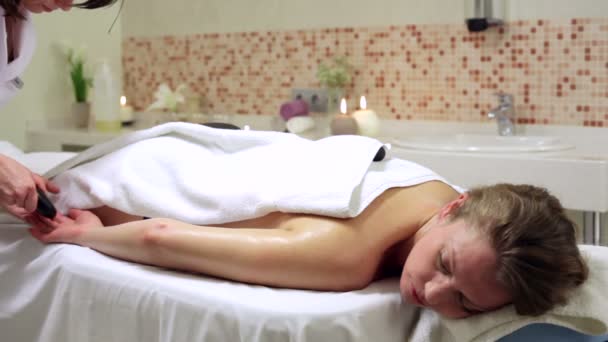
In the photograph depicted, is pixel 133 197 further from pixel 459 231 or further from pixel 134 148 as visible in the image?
pixel 459 231

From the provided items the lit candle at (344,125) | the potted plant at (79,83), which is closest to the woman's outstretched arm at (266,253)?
the lit candle at (344,125)

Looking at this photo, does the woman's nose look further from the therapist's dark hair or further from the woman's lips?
the therapist's dark hair

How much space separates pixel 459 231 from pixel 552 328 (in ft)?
0.64

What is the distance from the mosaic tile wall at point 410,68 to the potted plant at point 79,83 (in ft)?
0.68

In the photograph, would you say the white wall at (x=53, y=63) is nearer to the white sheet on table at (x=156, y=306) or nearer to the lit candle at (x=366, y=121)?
the lit candle at (x=366, y=121)

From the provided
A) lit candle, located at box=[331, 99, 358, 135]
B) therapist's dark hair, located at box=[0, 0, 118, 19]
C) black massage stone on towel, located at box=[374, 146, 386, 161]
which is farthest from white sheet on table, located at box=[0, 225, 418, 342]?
lit candle, located at box=[331, 99, 358, 135]

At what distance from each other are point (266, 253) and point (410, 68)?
1599 mm

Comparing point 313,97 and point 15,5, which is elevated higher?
point 15,5

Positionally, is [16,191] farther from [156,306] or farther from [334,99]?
[334,99]

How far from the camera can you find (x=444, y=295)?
1.08m

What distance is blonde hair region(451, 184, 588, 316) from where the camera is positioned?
1.04 meters

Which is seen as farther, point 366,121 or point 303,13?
point 303,13

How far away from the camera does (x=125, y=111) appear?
3.13 meters

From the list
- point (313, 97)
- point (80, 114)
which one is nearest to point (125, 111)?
point (80, 114)
